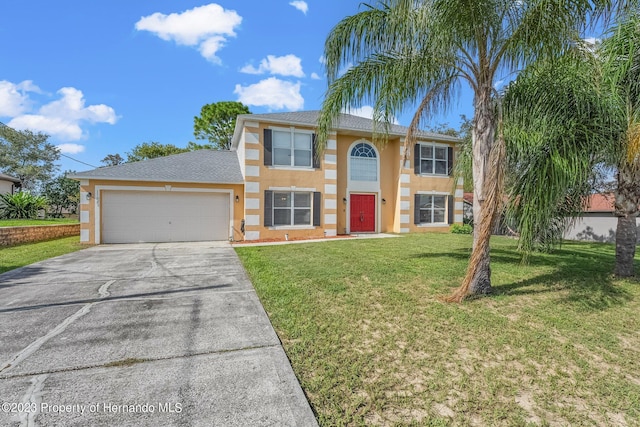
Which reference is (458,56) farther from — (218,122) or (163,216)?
(218,122)

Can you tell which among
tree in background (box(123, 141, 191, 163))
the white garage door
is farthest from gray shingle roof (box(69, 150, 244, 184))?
tree in background (box(123, 141, 191, 163))

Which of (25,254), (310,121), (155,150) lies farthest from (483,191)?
(155,150)

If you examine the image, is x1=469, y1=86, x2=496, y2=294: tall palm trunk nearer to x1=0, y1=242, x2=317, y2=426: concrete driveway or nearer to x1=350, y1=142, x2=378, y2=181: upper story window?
x1=0, y1=242, x2=317, y2=426: concrete driveway

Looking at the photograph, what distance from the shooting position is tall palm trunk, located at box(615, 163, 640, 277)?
5.96 metres

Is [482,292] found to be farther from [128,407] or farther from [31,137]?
[31,137]

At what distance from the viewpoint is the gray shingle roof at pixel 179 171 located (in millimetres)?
12219

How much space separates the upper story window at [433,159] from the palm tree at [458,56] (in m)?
10.1

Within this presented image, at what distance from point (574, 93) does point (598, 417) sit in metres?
4.55

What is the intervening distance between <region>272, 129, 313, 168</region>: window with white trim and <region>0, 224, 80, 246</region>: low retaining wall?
10623mm

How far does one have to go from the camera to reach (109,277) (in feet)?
20.8

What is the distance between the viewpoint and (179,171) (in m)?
13.5

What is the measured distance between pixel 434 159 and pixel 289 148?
8.32 m

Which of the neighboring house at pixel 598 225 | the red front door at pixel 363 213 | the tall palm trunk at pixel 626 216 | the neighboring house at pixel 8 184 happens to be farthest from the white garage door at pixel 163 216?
the neighboring house at pixel 598 225

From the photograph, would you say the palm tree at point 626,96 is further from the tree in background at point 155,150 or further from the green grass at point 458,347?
the tree in background at point 155,150
